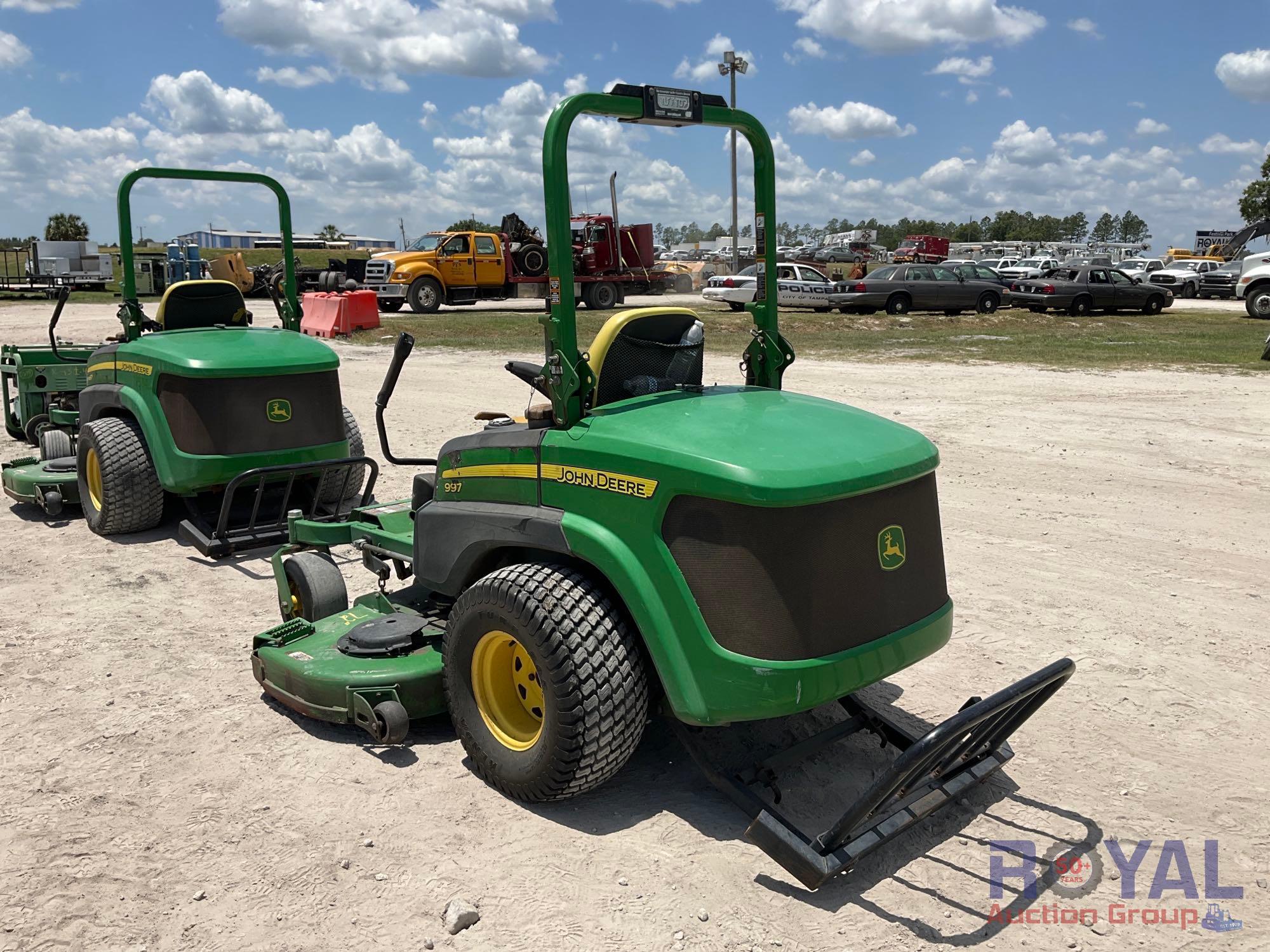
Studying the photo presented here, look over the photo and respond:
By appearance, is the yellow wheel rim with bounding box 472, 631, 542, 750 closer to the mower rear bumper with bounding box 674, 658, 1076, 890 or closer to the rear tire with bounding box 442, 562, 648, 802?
the rear tire with bounding box 442, 562, 648, 802

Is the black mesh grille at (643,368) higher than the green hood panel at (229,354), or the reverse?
the black mesh grille at (643,368)

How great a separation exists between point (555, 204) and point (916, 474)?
1479mm

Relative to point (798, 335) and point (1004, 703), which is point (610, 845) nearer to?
point (1004, 703)

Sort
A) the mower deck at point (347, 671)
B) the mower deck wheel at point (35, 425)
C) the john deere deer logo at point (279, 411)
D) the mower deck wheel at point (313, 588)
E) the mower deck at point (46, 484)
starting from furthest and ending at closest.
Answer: the mower deck wheel at point (35, 425), the mower deck at point (46, 484), the john deere deer logo at point (279, 411), the mower deck wheel at point (313, 588), the mower deck at point (347, 671)

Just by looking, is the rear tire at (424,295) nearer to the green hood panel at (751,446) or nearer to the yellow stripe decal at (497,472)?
the yellow stripe decal at (497,472)

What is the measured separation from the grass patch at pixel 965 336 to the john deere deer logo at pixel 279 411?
11.6m

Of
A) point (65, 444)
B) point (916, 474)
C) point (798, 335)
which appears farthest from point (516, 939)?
point (798, 335)

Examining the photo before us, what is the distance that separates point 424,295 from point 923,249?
118ft

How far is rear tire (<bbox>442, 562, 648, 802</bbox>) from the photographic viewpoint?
332 cm

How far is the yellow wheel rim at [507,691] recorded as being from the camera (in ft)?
12.0

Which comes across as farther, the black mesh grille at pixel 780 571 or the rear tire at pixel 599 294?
the rear tire at pixel 599 294

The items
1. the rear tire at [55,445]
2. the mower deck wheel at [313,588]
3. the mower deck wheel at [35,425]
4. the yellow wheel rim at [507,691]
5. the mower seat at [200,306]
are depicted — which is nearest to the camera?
the yellow wheel rim at [507,691]

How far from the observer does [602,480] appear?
11.1ft

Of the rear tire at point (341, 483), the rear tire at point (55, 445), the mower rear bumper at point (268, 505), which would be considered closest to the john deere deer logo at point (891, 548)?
the mower rear bumper at point (268, 505)
